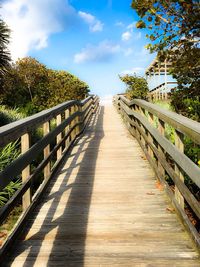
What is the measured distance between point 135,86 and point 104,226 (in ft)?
80.9

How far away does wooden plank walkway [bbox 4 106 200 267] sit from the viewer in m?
3.53

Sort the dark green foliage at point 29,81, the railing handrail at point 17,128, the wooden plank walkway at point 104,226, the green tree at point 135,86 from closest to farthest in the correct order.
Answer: the railing handrail at point 17,128 < the wooden plank walkway at point 104,226 < the green tree at point 135,86 < the dark green foliage at point 29,81

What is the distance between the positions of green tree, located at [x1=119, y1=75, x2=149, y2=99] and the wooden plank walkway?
70.0 feet

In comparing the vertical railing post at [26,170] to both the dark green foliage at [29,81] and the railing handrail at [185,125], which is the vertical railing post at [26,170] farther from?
the dark green foliage at [29,81]

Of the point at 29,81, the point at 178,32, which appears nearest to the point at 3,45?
the point at 178,32

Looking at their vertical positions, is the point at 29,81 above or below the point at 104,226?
above

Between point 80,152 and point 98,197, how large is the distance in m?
3.45

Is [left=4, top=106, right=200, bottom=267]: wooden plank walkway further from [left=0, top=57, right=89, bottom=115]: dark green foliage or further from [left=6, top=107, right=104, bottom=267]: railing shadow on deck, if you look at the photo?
[left=0, top=57, right=89, bottom=115]: dark green foliage

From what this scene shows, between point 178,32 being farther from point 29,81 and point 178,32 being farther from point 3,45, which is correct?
point 29,81

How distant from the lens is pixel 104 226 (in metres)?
4.27

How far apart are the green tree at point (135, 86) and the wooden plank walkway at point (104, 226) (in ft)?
70.0

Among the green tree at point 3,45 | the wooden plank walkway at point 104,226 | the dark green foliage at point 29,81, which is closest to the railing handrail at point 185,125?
the wooden plank walkway at point 104,226

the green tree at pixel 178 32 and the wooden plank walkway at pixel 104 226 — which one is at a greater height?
the green tree at pixel 178 32

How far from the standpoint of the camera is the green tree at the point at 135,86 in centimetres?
2792
